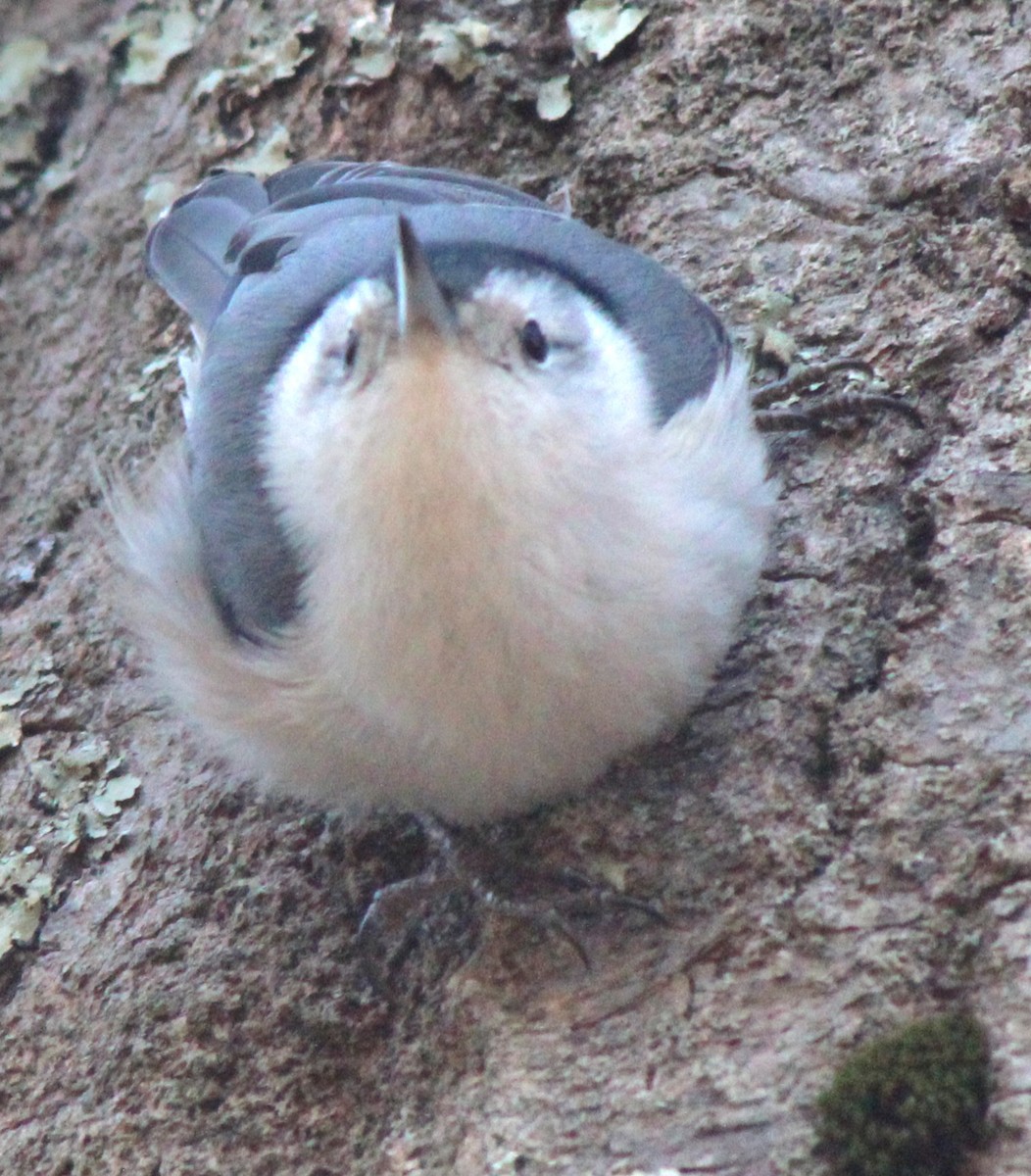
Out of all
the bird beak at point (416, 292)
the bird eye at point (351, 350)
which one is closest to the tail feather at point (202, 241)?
the bird eye at point (351, 350)

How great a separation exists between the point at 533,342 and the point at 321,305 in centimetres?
37

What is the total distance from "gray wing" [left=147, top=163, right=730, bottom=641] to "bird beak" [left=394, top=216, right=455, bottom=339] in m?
0.09

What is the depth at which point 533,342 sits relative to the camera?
6.45 feet

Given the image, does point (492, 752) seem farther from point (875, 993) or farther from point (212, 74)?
point (212, 74)

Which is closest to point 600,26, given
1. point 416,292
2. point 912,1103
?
point 416,292

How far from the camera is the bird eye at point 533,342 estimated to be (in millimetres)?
1951

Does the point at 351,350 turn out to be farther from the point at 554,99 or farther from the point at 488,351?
the point at 554,99

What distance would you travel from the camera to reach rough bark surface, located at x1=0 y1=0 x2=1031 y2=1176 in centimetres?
187

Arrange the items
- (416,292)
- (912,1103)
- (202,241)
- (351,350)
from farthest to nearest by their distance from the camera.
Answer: (202,241), (351,350), (416,292), (912,1103)

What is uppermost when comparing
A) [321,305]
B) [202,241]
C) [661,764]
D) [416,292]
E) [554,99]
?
[416,292]

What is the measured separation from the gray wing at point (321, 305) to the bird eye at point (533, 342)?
0.08 m

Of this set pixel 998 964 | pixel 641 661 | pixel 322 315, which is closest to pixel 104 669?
pixel 322 315

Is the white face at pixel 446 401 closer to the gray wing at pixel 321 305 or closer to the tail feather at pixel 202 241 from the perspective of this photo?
the gray wing at pixel 321 305

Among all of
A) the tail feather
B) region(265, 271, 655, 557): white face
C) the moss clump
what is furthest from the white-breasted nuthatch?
the moss clump
